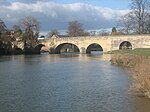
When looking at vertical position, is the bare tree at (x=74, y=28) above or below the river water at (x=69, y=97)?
above

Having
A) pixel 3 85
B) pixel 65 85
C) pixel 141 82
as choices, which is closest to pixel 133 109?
pixel 141 82

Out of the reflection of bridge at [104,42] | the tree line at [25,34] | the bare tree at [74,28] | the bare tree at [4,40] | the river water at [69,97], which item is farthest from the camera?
the bare tree at [74,28]

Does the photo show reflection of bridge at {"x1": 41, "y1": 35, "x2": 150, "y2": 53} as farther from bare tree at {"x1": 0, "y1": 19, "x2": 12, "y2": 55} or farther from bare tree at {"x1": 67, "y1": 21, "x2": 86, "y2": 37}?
bare tree at {"x1": 67, "y1": 21, "x2": 86, "y2": 37}

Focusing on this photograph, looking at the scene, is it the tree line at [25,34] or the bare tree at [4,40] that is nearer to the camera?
the bare tree at [4,40]

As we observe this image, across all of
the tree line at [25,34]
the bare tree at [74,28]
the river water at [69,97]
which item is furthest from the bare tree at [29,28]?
the river water at [69,97]

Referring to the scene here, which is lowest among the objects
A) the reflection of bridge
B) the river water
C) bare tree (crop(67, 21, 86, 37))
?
the river water

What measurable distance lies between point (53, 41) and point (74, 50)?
27623 millimetres

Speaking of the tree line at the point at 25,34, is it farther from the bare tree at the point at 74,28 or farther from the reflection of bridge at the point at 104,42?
the bare tree at the point at 74,28

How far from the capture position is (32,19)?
101062 mm

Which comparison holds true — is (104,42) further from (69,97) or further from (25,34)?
(69,97)

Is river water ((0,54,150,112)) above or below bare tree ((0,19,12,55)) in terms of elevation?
below

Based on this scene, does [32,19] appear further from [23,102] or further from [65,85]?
[23,102]

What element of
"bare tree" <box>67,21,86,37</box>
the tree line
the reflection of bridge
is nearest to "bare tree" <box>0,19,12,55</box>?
the tree line

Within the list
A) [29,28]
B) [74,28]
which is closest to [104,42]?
[29,28]
